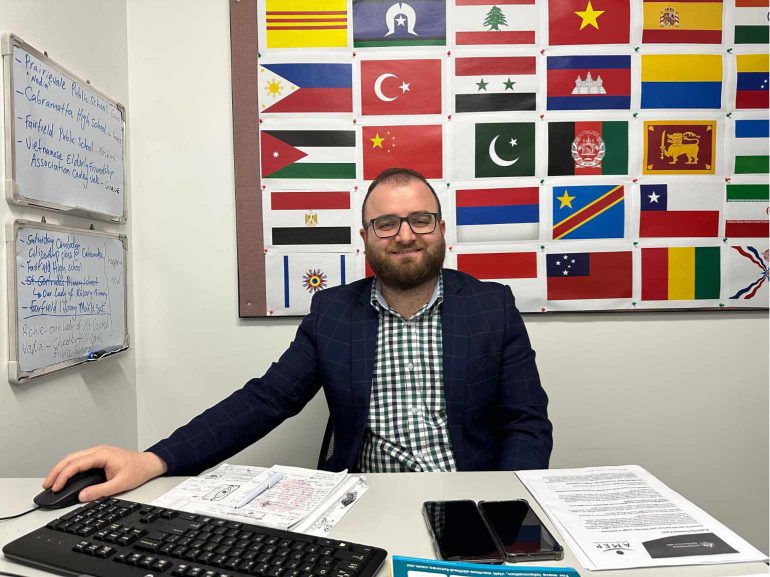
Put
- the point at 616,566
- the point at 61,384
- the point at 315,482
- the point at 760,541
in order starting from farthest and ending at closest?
the point at 760,541, the point at 61,384, the point at 315,482, the point at 616,566

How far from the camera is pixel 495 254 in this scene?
191 cm

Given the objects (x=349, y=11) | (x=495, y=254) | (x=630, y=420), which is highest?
(x=349, y=11)

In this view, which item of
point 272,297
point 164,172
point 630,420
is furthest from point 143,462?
point 630,420

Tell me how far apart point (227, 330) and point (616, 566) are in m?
1.54

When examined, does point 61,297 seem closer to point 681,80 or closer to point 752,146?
point 681,80

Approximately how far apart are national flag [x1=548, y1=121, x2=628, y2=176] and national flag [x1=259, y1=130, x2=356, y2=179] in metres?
0.72

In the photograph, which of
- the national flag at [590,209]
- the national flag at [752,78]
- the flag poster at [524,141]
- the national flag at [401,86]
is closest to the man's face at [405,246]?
the flag poster at [524,141]

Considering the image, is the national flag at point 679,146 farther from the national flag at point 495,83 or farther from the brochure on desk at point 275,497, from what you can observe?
the brochure on desk at point 275,497

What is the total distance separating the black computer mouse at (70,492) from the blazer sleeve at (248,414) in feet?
0.38

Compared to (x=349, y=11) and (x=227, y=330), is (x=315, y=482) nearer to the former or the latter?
(x=227, y=330)

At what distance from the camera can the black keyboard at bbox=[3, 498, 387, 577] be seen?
635mm

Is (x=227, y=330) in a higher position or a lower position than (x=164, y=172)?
lower

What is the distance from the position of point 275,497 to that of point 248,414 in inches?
16.4

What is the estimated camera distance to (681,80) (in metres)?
1.88
